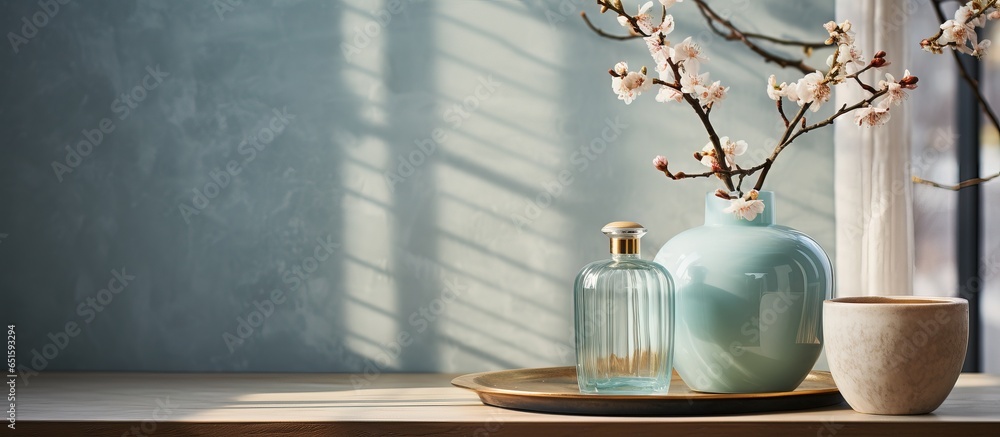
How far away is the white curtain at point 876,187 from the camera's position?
207cm

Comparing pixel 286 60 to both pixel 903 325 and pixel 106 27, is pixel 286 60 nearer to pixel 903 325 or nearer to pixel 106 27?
pixel 106 27

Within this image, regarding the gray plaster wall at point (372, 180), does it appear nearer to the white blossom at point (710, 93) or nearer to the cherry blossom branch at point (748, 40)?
the cherry blossom branch at point (748, 40)

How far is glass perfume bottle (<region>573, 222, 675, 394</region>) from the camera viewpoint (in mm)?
1405

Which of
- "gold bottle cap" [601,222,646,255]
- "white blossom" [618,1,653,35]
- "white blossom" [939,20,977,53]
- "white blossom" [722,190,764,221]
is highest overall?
"white blossom" [618,1,653,35]

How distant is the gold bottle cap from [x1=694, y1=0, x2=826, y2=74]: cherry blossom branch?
84cm

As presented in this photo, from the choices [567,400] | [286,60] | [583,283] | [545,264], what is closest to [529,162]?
[545,264]

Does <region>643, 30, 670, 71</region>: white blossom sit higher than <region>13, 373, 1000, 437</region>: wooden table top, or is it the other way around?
<region>643, 30, 670, 71</region>: white blossom

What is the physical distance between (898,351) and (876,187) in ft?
3.06

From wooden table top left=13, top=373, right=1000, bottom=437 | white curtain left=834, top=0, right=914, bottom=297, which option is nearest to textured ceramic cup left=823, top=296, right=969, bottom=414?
wooden table top left=13, top=373, right=1000, bottom=437

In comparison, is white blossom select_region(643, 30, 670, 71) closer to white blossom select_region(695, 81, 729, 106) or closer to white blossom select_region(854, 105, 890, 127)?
white blossom select_region(695, 81, 729, 106)

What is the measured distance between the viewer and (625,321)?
143 cm

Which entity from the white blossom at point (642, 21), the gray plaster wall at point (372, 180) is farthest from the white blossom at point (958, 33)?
the gray plaster wall at point (372, 180)

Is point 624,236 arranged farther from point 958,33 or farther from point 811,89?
point 958,33

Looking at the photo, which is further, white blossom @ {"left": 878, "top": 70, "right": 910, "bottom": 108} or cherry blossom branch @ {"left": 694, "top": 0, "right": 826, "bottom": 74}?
cherry blossom branch @ {"left": 694, "top": 0, "right": 826, "bottom": 74}
